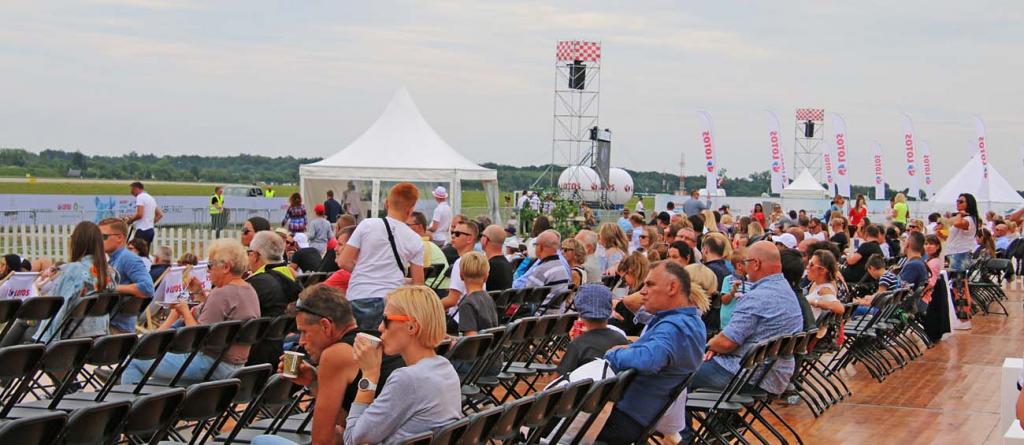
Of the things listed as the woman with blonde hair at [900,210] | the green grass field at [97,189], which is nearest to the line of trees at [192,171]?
the green grass field at [97,189]

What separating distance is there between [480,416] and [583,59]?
3314 centimetres

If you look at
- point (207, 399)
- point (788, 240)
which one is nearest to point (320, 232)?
point (788, 240)

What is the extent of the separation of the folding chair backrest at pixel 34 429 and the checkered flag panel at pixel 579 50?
33.2 m

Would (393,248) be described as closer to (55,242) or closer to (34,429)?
(34,429)

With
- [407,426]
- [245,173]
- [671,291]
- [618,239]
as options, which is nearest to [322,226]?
[618,239]

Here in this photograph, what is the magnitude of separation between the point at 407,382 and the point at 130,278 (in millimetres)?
4577

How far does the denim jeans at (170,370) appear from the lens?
662cm

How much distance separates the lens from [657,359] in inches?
217

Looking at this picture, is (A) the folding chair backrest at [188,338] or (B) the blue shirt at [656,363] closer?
(B) the blue shirt at [656,363]

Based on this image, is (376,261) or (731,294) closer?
(376,261)

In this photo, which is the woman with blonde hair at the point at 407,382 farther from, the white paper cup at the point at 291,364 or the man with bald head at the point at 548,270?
the man with bald head at the point at 548,270

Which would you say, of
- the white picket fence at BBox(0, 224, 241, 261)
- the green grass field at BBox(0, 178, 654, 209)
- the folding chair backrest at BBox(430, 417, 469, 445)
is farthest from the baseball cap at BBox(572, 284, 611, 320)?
the green grass field at BBox(0, 178, 654, 209)

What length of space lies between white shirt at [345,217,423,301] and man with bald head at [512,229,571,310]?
2503 millimetres

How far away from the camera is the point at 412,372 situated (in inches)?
172
